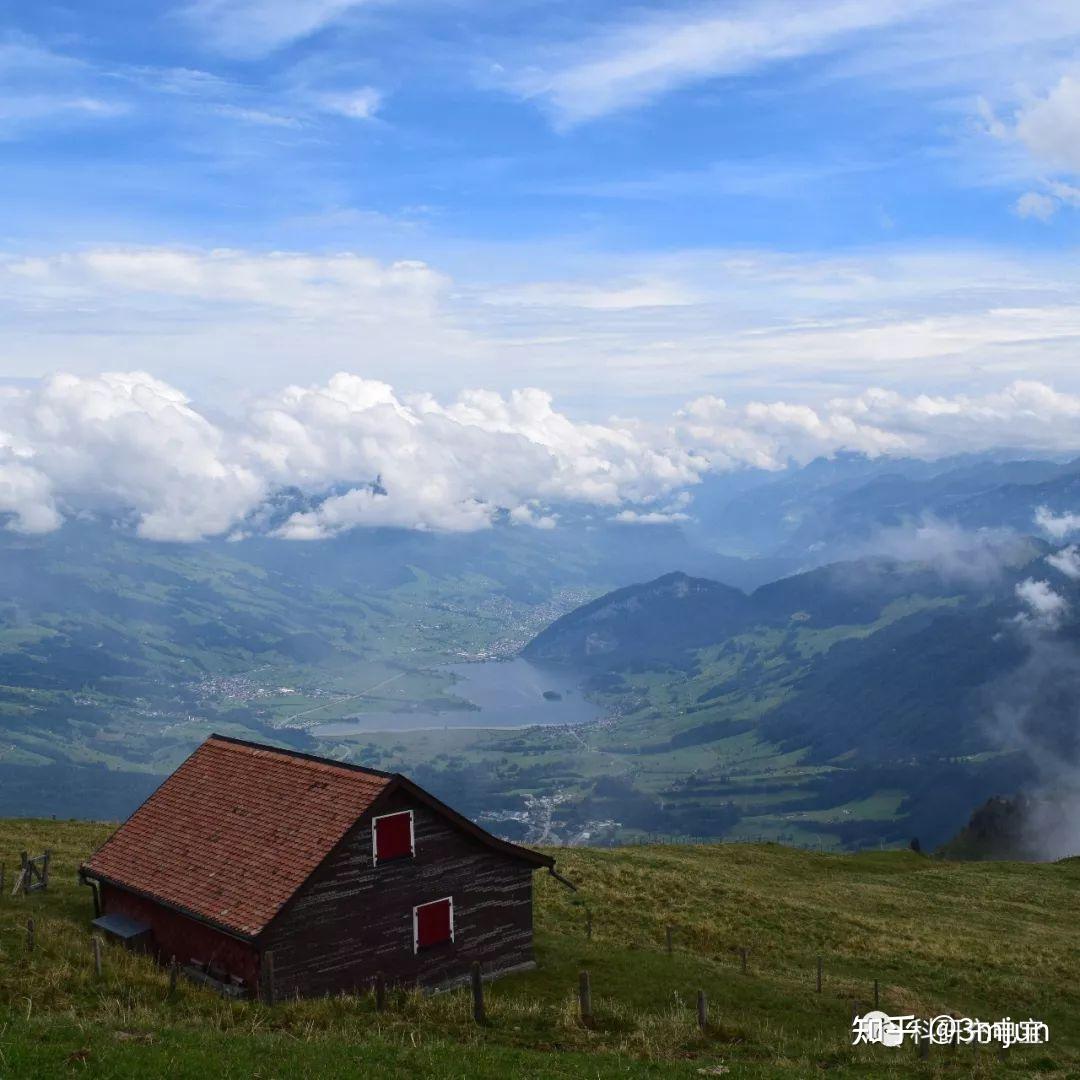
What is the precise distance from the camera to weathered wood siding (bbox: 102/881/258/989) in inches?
1130

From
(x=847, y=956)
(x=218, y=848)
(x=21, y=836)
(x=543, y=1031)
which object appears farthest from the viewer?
(x=21, y=836)

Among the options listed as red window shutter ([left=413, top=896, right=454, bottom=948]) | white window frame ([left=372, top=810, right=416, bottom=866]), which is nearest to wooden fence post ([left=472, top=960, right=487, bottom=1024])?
white window frame ([left=372, top=810, right=416, bottom=866])

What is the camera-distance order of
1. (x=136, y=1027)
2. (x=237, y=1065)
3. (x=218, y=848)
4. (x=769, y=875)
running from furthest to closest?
(x=769, y=875)
(x=218, y=848)
(x=136, y=1027)
(x=237, y=1065)

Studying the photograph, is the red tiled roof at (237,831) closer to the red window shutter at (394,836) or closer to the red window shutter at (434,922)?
the red window shutter at (394,836)

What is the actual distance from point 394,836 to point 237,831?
18.7ft

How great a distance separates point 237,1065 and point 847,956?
3287cm

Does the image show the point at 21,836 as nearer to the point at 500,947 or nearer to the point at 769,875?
the point at 500,947

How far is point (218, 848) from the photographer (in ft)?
106

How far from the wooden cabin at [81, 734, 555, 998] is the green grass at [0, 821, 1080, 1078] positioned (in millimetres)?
1816

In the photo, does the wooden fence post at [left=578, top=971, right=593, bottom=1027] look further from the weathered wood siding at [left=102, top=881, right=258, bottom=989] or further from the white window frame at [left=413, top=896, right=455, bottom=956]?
the weathered wood siding at [left=102, top=881, right=258, bottom=989]

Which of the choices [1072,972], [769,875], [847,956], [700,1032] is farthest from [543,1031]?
[769,875]

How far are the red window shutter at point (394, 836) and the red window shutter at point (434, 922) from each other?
212 centimetres

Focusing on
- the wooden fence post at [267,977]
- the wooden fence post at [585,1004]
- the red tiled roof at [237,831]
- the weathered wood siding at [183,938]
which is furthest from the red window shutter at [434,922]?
the wooden fence post at [585,1004]

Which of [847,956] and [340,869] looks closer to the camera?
[340,869]
